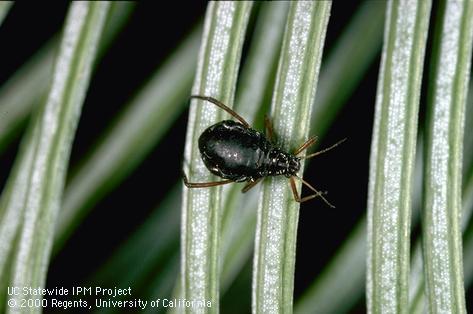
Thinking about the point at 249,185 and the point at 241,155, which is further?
the point at 241,155

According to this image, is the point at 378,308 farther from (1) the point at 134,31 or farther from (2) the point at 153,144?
(1) the point at 134,31

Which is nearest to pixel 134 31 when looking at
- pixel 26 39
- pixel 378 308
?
pixel 26 39

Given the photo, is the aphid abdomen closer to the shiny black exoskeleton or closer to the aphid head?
the shiny black exoskeleton

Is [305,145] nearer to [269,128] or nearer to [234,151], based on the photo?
[269,128]

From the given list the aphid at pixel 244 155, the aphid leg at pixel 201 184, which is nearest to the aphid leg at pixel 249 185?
the aphid at pixel 244 155

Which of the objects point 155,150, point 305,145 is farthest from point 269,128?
point 155,150

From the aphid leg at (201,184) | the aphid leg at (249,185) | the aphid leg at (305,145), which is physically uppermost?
the aphid leg at (305,145)

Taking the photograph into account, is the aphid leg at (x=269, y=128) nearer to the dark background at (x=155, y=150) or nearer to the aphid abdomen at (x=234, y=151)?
the aphid abdomen at (x=234, y=151)

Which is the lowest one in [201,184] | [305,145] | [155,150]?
[201,184]
